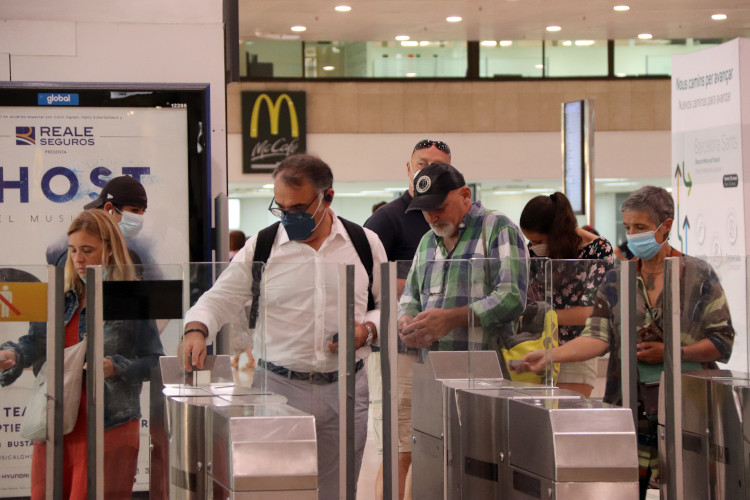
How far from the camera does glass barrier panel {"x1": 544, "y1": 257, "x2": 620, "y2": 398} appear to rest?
3182mm

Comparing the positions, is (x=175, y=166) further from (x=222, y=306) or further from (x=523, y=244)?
(x=523, y=244)

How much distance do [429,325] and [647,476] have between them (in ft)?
3.01

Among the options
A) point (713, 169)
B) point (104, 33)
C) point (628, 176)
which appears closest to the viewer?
point (104, 33)

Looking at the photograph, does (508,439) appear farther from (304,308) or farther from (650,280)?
(650,280)

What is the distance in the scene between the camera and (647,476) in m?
3.43

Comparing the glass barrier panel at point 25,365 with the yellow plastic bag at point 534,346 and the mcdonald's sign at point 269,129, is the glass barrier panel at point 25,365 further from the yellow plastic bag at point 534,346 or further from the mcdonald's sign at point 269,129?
the mcdonald's sign at point 269,129

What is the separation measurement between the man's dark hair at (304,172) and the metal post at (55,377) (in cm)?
75

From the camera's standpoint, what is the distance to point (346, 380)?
3.09 metres

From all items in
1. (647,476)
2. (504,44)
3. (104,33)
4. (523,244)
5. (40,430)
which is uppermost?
(504,44)

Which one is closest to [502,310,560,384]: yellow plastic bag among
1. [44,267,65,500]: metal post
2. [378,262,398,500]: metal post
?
[378,262,398,500]: metal post

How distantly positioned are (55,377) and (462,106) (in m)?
11.6

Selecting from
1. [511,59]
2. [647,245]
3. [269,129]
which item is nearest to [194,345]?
[647,245]

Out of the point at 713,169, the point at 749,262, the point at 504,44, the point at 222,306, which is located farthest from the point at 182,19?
the point at 504,44

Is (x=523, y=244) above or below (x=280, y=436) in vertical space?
above
